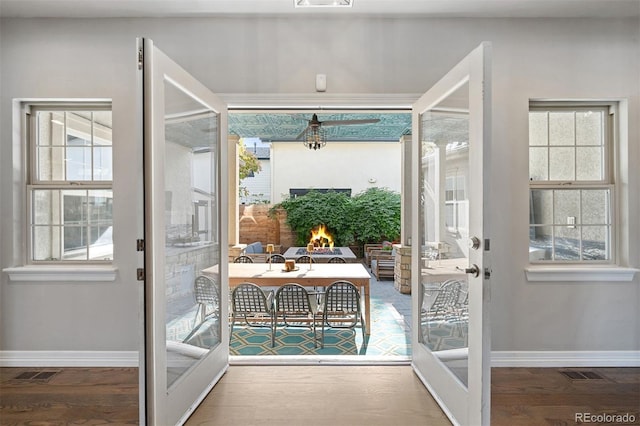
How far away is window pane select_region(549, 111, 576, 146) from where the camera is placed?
10.7 ft

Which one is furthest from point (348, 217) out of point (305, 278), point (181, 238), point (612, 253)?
point (181, 238)

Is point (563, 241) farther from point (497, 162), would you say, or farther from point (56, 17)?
point (56, 17)

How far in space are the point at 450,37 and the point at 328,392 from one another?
3.00m

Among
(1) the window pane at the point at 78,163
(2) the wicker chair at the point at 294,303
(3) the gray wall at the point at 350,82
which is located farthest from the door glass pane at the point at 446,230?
(1) the window pane at the point at 78,163

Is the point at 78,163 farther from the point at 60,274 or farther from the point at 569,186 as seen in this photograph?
the point at 569,186

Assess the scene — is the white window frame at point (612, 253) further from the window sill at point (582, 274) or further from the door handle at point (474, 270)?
the door handle at point (474, 270)

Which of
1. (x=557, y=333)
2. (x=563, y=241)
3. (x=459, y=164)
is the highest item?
(x=459, y=164)

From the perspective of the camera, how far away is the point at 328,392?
8.70 feet

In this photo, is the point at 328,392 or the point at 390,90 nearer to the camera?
the point at 328,392

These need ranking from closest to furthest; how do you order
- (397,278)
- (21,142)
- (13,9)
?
1. (13,9)
2. (21,142)
3. (397,278)

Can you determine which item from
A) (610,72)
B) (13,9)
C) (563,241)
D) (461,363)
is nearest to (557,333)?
(563,241)

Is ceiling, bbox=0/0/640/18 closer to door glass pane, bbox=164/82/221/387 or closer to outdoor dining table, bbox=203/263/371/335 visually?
door glass pane, bbox=164/82/221/387

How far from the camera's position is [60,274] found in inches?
122

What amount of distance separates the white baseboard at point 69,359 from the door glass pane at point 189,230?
924 mm
